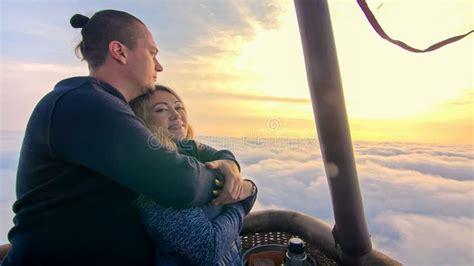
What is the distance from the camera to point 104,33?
984 millimetres

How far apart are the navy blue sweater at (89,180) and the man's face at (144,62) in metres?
0.18

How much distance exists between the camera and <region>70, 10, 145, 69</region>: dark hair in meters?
0.97

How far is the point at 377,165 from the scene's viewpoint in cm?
3070

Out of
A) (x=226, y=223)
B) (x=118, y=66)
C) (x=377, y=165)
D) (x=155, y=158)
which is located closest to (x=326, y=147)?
(x=226, y=223)

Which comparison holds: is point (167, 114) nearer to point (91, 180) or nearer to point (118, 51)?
point (118, 51)

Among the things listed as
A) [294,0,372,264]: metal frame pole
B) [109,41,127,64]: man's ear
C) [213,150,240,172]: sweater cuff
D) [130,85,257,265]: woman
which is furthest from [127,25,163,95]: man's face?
[294,0,372,264]: metal frame pole

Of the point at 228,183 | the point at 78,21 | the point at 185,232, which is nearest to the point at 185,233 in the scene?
the point at 185,232

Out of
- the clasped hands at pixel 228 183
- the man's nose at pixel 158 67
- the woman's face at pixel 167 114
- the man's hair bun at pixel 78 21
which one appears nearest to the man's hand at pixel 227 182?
the clasped hands at pixel 228 183

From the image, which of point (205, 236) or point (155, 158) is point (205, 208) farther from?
point (155, 158)

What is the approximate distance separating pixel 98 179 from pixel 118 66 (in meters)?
0.39

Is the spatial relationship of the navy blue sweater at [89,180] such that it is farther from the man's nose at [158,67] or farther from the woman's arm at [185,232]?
the man's nose at [158,67]

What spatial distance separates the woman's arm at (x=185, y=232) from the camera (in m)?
0.74

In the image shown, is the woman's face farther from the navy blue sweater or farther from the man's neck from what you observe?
the navy blue sweater

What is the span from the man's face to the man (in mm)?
183
